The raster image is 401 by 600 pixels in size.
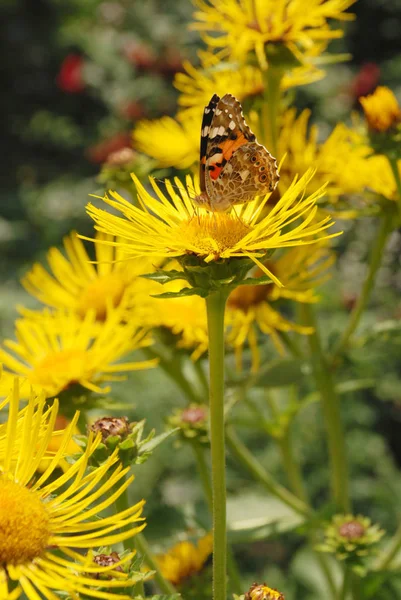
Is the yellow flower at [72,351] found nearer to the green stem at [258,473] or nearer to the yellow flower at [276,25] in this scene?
A: the green stem at [258,473]

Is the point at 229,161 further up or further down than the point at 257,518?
further up

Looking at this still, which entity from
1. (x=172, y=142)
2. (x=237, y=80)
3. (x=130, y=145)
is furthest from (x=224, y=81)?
(x=130, y=145)

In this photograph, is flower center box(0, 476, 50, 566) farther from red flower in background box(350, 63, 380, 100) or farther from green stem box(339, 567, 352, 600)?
red flower in background box(350, 63, 380, 100)

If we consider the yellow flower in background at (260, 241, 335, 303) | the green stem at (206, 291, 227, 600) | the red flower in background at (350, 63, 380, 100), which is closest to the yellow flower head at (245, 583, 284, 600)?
the green stem at (206, 291, 227, 600)

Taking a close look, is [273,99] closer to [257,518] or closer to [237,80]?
[237,80]

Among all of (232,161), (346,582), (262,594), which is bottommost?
(346,582)

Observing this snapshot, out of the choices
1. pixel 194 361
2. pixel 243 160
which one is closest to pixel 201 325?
pixel 194 361

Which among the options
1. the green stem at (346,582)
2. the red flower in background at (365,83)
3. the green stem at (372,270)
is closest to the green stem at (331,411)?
the green stem at (372,270)
